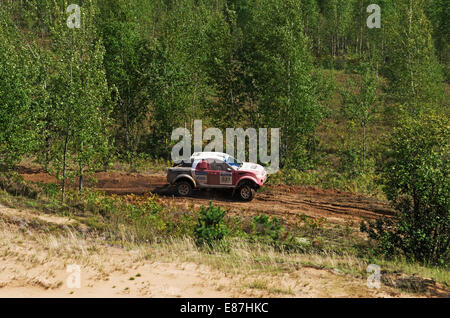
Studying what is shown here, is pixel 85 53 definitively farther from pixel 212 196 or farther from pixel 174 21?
pixel 174 21

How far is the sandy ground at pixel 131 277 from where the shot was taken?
8.61 metres


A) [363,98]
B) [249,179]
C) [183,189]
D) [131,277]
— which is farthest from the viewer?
[363,98]

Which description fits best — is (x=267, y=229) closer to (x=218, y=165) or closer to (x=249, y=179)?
(x=249, y=179)

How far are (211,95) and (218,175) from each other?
468 inches

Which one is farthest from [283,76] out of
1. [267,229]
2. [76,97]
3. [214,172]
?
[76,97]

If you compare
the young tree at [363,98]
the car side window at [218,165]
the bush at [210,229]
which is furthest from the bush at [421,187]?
the young tree at [363,98]

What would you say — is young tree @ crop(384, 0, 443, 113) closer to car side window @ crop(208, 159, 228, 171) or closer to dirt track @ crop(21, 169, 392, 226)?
dirt track @ crop(21, 169, 392, 226)

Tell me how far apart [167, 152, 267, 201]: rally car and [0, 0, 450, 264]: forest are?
3.28 metres

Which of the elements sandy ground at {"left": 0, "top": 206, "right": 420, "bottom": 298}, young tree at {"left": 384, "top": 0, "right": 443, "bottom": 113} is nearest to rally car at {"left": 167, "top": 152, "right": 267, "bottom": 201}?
sandy ground at {"left": 0, "top": 206, "right": 420, "bottom": 298}

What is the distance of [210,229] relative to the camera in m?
12.2

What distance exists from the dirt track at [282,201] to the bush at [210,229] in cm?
331

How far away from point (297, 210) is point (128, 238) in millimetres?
7247

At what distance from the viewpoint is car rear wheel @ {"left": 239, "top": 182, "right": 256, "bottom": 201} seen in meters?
17.2
